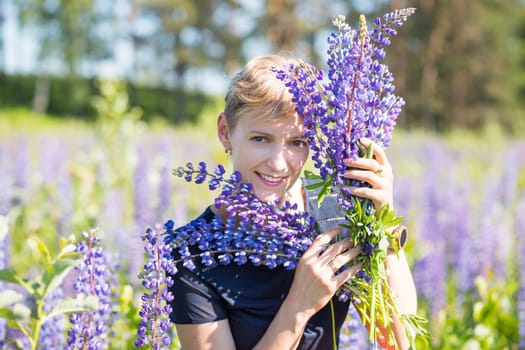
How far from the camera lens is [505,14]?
33125 mm

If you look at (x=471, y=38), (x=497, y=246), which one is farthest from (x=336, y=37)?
(x=471, y=38)

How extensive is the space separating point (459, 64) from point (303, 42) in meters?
8.31

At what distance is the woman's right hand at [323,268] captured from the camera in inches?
58.7

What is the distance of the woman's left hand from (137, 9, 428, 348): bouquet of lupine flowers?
0.06 feet

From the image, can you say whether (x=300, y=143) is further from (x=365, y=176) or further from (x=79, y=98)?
(x=79, y=98)

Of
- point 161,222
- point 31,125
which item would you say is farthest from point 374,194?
point 31,125

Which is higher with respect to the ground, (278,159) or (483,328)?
(278,159)

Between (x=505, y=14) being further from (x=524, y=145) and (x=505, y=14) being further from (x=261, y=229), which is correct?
(x=261, y=229)

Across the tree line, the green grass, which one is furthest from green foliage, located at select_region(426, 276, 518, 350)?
the tree line

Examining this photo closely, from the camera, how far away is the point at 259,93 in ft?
5.90

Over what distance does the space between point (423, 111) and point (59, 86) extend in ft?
70.1

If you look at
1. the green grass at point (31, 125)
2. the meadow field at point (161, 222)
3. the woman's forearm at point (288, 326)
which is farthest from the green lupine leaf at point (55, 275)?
the green grass at point (31, 125)

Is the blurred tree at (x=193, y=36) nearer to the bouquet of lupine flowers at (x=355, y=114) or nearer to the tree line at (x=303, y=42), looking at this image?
the tree line at (x=303, y=42)

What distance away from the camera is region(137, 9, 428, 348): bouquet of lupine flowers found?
1.39 m
